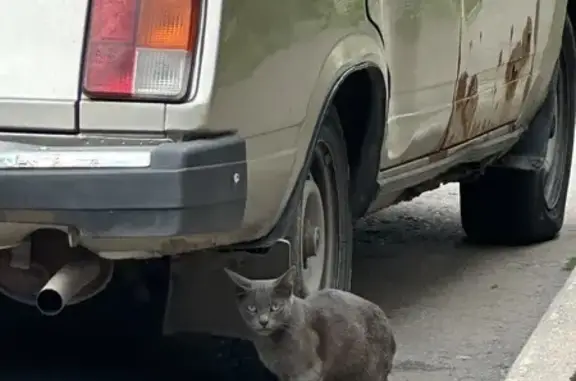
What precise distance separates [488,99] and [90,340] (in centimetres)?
203

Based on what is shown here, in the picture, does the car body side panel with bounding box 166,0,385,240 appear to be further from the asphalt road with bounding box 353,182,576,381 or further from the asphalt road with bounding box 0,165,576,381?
the asphalt road with bounding box 353,182,576,381

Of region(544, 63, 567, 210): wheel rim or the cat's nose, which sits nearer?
the cat's nose

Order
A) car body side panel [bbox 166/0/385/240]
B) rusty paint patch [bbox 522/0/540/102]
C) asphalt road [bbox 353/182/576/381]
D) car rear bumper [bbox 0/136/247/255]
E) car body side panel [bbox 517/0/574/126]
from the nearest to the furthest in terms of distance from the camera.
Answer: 1. car rear bumper [bbox 0/136/247/255]
2. car body side panel [bbox 166/0/385/240]
3. asphalt road [bbox 353/182/576/381]
4. rusty paint patch [bbox 522/0/540/102]
5. car body side panel [bbox 517/0/574/126]

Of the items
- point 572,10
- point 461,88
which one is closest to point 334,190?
point 461,88

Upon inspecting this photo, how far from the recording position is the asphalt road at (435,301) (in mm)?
4656

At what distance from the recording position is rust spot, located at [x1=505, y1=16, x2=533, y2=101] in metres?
6.04

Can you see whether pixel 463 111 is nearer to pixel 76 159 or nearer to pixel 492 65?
pixel 492 65

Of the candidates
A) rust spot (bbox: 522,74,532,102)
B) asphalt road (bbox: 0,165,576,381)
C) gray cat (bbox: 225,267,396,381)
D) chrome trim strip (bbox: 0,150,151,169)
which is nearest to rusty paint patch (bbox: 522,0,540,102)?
rust spot (bbox: 522,74,532,102)

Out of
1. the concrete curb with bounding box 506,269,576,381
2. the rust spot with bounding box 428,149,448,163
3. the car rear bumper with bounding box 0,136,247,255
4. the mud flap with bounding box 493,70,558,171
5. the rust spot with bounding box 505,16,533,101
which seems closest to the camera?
the car rear bumper with bounding box 0,136,247,255

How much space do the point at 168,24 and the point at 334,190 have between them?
1.28 meters

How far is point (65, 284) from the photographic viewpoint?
357cm

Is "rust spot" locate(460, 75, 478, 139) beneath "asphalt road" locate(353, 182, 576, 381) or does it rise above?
above

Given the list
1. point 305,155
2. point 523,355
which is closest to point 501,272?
point 523,355

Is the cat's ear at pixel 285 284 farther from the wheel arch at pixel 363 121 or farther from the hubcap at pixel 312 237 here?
the wheel arch at pixel 363 121
